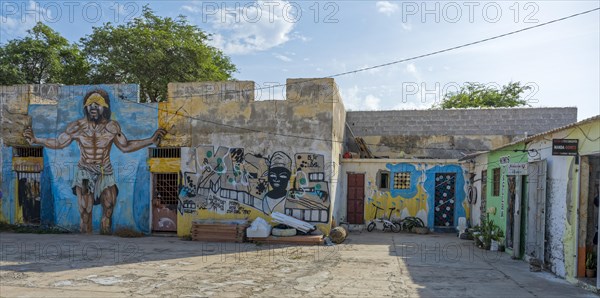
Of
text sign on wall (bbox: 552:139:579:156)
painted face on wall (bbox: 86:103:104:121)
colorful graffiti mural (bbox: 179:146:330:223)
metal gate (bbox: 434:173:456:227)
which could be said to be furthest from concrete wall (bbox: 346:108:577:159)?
text sign on wall (bbox: 552:139:579:156)

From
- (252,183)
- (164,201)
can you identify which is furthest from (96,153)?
(252,183)

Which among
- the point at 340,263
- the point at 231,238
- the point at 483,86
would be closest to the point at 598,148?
the point at 340,263

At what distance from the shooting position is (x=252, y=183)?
14.5 m

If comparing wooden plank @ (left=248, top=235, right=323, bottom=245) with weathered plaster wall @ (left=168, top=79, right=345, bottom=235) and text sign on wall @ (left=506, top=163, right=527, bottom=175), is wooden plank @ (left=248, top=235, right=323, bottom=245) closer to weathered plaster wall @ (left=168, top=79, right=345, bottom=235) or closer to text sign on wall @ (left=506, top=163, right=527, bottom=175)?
weathered plaster wall @ (left=168, top=79, right=345, bottom=235)

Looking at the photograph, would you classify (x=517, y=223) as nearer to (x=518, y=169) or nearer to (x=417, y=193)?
(x=518, y=169)

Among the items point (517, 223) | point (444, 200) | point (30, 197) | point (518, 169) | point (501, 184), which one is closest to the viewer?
point (518, 169)

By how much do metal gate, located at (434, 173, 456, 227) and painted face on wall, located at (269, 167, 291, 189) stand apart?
6.39m

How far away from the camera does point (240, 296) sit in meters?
7.55

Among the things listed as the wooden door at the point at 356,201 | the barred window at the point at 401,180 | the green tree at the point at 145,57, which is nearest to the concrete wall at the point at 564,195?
the barred window at the point at 401,180

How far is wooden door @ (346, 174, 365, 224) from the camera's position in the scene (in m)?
17.3

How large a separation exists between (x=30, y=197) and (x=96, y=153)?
3153 mm

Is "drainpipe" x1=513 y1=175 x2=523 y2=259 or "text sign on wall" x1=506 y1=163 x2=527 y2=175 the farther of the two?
"drainpipe" x1=513 y1=175 x2=523 y2=259

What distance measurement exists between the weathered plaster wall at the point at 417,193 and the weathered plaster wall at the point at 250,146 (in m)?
2.85

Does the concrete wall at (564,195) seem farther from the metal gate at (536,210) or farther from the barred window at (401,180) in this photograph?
the barred window at (401,180)
